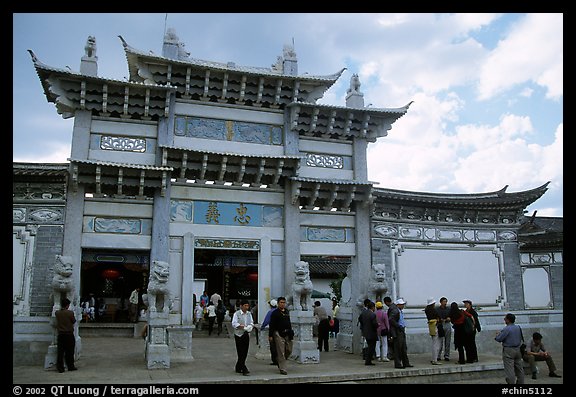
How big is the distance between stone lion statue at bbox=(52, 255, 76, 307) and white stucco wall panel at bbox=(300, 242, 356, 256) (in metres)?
6.19

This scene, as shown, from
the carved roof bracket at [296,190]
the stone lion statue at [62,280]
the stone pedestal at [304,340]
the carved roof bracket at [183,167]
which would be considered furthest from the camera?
the carved roof bracket at [296,190]

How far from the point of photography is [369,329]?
42.2 ft

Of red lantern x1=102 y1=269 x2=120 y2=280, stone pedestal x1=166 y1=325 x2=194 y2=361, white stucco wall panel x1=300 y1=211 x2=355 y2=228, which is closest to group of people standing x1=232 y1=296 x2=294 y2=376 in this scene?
stone pedestal x1=166 y1=325 x2=194 y2=361

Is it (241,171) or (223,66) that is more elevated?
(223,66)

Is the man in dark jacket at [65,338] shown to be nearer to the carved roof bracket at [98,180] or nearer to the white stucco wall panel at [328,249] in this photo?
the carved roof bracket at [98,180]

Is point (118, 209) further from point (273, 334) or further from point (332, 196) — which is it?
point (332, 196)

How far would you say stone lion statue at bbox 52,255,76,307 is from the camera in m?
11.8

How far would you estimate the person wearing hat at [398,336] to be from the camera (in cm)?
1235

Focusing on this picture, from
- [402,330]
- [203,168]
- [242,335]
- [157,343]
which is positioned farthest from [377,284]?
[157,343]

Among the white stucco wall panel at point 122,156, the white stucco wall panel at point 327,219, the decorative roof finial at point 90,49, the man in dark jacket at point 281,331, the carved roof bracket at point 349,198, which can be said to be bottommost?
the man in dark jacket at point 281,331

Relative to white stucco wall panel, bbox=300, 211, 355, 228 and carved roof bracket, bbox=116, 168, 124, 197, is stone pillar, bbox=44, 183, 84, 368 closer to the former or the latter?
carved roof bracket, bbox=116, 168, 124, 197

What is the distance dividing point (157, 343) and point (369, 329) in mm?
5194

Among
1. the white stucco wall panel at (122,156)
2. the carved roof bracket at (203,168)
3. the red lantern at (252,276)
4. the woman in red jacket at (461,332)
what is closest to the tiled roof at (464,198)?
the woman in red jacket at (461,332)

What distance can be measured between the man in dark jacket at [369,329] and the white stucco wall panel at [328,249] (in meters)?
2.29
